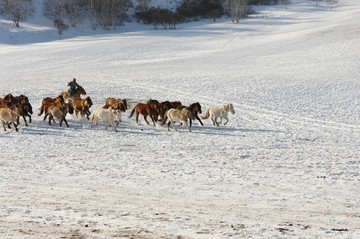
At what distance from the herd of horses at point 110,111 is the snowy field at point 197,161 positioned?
1.41 feet

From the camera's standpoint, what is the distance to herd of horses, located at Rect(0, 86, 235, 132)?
60.6 ft

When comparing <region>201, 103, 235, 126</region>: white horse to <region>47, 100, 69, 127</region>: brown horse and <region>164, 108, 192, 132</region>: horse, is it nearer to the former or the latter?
<region>164, 108, 192, 132</region>: horse

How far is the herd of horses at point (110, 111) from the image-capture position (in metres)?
18.5

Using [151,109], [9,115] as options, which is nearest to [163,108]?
[151,109]

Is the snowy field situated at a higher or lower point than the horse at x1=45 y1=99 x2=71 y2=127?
lower

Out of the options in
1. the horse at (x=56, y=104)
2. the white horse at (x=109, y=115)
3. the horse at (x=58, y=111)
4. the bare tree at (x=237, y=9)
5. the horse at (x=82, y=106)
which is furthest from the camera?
the bare tree at (x=237, y=9)

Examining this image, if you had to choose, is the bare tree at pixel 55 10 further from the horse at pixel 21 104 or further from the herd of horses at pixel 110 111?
the herd of horses at pixel 110 111

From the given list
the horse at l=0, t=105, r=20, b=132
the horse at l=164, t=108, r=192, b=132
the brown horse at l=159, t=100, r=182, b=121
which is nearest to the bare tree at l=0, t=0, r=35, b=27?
the horse at l=0, t=105, r=20, b=132

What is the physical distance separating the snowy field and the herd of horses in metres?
0.43

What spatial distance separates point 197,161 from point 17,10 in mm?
72789

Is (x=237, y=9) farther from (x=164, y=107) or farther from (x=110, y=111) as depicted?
(x=110, y=111)

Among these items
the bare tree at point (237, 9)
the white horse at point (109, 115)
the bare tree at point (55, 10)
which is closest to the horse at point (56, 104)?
the white horse at point (109, 115)

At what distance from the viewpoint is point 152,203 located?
373 inches

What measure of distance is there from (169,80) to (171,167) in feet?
69.2
